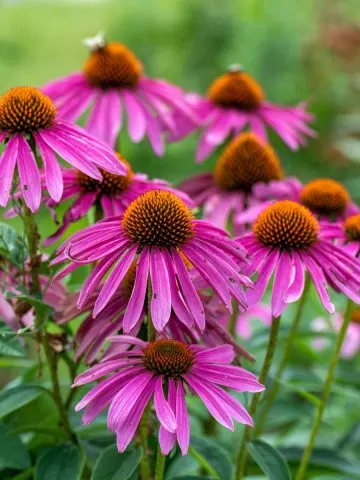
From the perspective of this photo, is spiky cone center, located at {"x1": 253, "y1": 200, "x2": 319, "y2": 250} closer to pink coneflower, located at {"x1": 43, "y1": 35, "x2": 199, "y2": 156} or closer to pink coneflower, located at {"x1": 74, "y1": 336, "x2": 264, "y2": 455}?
pink coneflower, located at {"x1": 74, "y1": 336, "x2": 264, "y2": 455}

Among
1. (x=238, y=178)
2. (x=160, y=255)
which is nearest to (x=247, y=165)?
(x=238, y=178)

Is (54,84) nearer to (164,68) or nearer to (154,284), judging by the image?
(154,284)

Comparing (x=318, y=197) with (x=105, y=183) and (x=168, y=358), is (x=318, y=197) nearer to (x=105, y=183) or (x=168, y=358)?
(x=105, y=183)

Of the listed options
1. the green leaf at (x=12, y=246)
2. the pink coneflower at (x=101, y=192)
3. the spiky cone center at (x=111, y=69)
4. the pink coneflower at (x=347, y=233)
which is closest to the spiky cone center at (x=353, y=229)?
the pink coneflower at (x=347, y=233)

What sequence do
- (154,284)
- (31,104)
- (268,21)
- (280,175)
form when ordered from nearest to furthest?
(154,284)
(31,104)
(280,175)
(268,21)

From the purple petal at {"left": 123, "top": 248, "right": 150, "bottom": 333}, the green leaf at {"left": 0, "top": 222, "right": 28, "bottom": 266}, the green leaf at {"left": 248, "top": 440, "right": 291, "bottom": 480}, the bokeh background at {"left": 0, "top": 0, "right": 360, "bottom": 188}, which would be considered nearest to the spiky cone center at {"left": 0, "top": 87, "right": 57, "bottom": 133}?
the green leaf at {"left": 0, "top": 222, "right": 28, "bottom": 266}

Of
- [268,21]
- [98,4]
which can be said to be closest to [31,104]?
[268,21]

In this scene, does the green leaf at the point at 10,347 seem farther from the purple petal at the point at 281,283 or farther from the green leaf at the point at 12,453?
the purple petal at the point at 281,283
